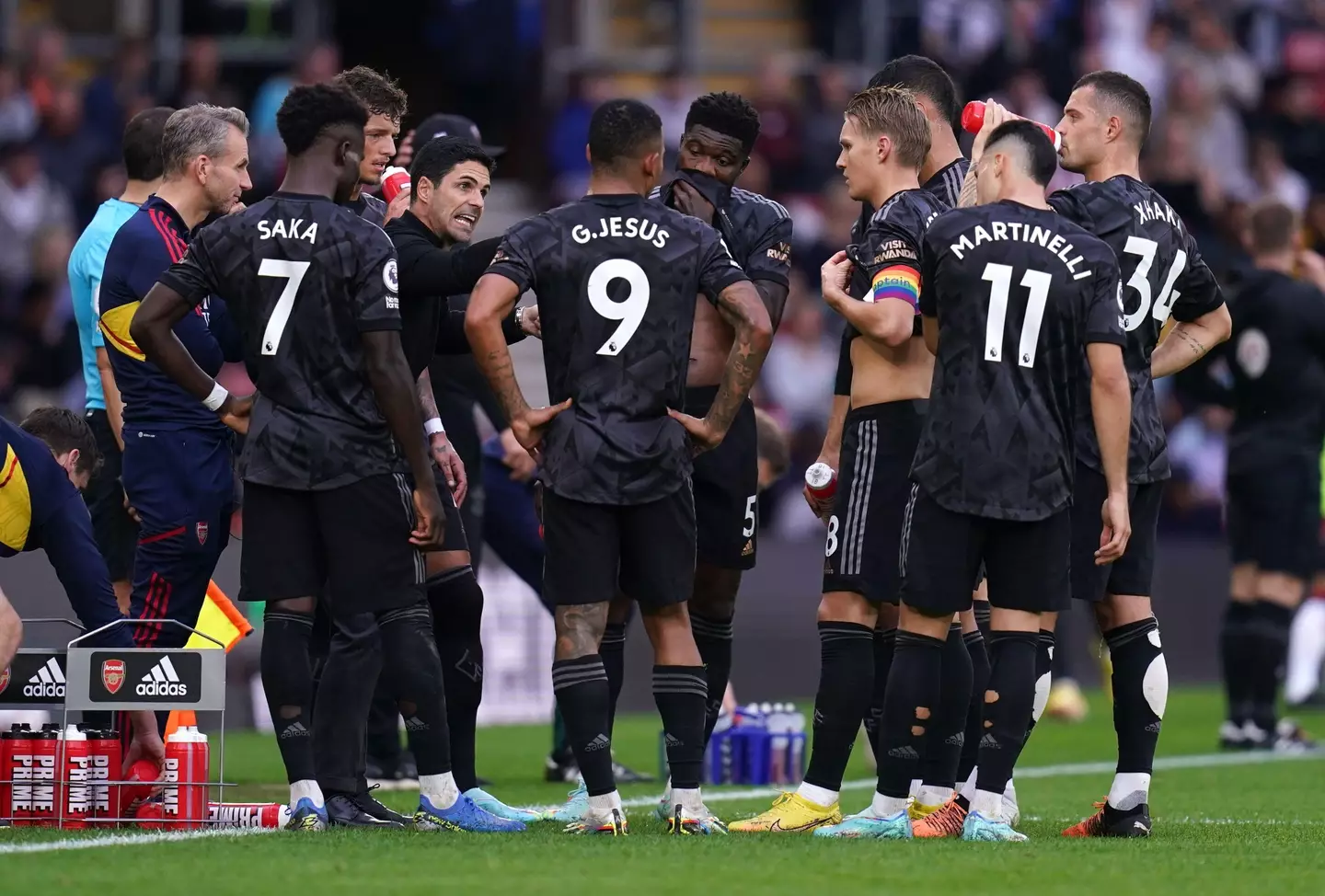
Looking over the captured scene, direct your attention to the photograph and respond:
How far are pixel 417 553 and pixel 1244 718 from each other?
6287 millimetres

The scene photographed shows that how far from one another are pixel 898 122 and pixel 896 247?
1.69ft

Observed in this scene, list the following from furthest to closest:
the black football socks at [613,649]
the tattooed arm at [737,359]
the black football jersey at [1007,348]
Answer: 1. the black football socks at [613,649]
2. the tattooed arm at [737,359]
3. the black football jersey at [1007,348]

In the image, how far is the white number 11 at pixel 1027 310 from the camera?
22.2 feet

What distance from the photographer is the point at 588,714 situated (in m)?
6.88

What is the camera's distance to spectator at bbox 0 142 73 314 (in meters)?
15.7

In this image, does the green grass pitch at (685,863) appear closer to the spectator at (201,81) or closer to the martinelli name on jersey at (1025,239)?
the martinelli name on jersey at (1025,239)

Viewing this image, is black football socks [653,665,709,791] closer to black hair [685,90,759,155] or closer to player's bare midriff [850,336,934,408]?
player's bare midriff [850,336,934,408]

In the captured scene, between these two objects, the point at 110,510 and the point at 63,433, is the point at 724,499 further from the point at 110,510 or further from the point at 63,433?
the point at 110,510

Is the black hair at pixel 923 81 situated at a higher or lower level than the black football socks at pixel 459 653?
higher

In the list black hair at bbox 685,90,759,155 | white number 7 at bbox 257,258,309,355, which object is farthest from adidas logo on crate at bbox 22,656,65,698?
black hair at bbox 685,90,759,155

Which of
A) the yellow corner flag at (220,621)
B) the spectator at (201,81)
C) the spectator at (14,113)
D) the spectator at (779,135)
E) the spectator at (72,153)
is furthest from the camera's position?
the spectator at (779,135)

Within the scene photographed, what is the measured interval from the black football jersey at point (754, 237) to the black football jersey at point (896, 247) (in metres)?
0.48

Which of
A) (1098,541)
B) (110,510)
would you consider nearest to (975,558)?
(1098,541)

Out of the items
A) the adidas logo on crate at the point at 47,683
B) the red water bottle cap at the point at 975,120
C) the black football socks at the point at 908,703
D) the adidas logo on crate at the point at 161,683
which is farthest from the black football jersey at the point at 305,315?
the red water bottle cap at the point at 975,120
